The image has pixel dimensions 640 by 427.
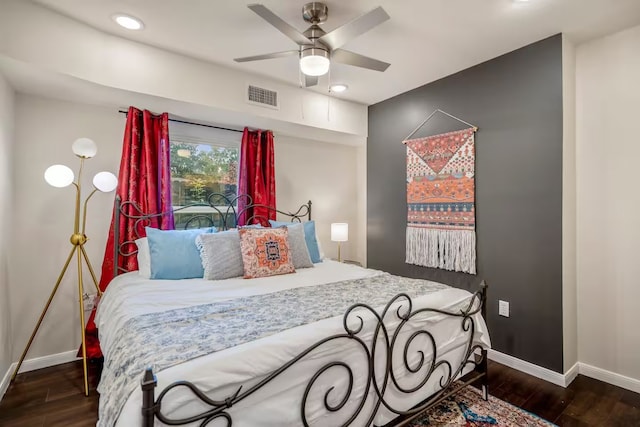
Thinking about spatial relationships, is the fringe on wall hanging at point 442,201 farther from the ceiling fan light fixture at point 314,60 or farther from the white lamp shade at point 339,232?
the ceiling fan light fixture at point 314,60

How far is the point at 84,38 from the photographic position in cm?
225

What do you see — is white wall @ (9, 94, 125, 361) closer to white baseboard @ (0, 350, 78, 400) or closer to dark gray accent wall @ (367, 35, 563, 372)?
white baseboard @ (0, 350, 78, 400)

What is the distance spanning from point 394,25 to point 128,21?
6.13 ft

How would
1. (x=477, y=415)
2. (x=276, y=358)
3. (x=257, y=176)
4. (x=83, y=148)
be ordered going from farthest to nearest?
(x=257, y=176)
(x=83, y=148)
(x=477, y=415)
(x=276, y=358)

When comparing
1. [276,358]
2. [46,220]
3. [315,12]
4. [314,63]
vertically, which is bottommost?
[276,358]

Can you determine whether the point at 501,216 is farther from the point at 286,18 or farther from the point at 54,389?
the point at 54,389

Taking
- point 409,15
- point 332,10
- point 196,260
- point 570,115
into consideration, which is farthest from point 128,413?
point 570,115

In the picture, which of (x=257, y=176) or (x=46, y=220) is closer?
(x=46, y=220)

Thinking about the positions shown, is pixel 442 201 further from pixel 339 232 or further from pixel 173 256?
pixel 173 256

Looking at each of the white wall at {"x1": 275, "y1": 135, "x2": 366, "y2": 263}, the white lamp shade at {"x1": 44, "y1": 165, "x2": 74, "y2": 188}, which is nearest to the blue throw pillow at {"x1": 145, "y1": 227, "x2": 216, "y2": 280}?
the white lamp shade at {"x1": 44, "y1": 165, "x2": 74, "y2": 188}

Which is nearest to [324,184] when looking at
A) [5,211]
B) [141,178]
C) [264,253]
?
[264,253]

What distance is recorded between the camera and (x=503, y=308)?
108 inches

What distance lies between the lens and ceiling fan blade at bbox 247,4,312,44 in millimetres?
1661

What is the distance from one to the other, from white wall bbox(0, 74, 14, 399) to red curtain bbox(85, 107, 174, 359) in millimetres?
495
